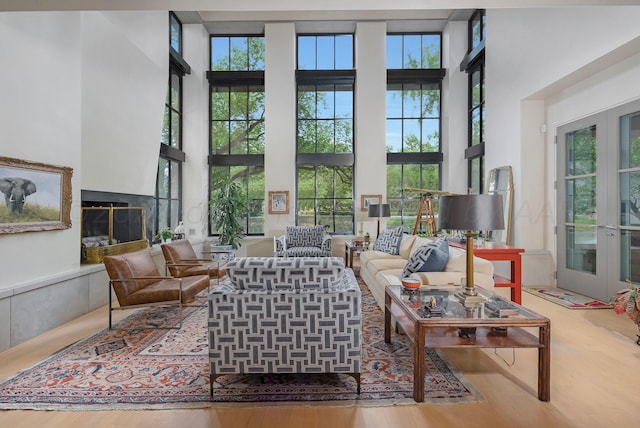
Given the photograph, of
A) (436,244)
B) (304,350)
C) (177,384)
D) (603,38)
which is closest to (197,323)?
(177,384)

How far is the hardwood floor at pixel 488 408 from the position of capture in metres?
2.12

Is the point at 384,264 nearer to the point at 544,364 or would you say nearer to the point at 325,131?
the point at 544,364

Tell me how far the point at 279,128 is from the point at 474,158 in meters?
4.76

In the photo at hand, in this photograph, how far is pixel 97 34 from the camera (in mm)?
4516

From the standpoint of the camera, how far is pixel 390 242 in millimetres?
6004

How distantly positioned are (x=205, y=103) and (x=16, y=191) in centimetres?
612

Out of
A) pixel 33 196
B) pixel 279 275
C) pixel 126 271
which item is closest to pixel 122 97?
pixel 33 196

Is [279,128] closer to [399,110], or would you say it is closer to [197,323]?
[399,110]

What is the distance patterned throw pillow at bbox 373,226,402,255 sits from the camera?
5.88 m

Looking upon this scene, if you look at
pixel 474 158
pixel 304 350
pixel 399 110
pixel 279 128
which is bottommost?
pixel 304 350

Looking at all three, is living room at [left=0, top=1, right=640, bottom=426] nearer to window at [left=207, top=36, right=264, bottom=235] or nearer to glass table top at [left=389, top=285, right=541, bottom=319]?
window at [left=207, top=36, right=264, bottom=235]

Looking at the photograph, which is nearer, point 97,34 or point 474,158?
point 97,34

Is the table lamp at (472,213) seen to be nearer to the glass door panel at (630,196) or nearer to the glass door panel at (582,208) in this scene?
the glass door panel at (630,196)

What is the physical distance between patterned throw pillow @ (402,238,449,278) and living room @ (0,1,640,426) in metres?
2.27
